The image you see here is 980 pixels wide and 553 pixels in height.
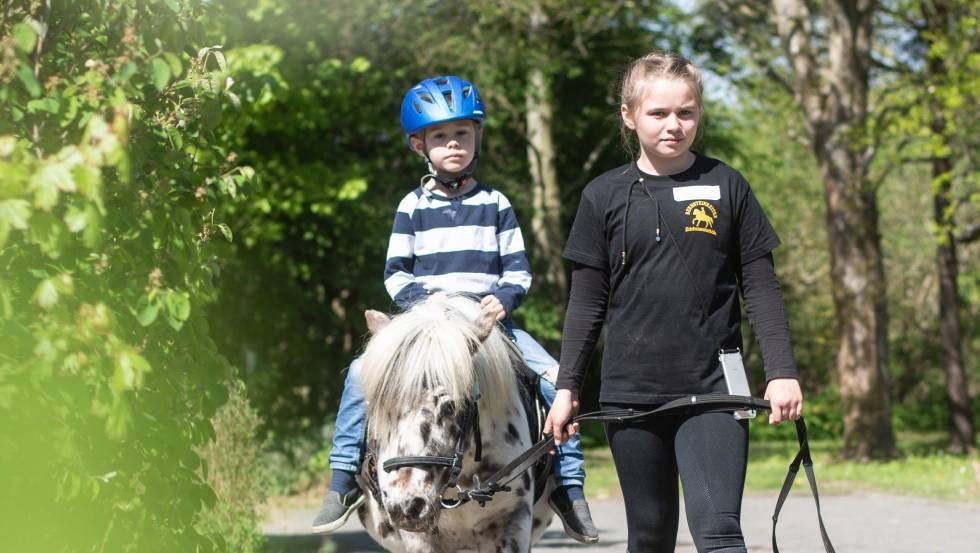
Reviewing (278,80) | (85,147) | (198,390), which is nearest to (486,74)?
(278,80)

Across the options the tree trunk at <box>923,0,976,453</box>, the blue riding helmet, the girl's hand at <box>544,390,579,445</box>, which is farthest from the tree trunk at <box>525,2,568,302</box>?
the girl's hand at <box>544,390,579,445</box>

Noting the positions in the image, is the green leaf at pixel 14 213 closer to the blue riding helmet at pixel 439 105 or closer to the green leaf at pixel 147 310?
the green leaf at pixel 147 310

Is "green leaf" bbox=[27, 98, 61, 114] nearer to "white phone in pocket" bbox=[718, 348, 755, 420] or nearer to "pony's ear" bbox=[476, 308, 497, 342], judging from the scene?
"pony's ear" bbox=[476, 308, 497, 342]

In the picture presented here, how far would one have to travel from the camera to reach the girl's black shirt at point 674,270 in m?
4.62

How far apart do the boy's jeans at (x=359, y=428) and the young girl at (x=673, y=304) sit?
3.69ft

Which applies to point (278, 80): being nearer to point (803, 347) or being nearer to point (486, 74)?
point (486, 74)

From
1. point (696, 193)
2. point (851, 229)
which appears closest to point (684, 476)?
point (696, 193)

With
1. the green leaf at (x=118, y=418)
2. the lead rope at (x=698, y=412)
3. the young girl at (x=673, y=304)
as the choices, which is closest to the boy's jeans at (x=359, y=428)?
the lead rope at (x=698, y=412)

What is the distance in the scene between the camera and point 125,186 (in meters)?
5.07

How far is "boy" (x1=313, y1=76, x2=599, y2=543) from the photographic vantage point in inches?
235

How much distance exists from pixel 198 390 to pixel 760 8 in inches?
793

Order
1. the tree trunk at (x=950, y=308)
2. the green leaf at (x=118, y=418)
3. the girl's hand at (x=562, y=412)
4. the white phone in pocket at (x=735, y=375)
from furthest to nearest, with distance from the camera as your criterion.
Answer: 1. the tree trunk at (x=950, y=308)
2. the girl's hand at (x=562, y=412)
3. the white phone in pocket at (x=735, y=375)
4. the green leaf at (x=118, y=418)

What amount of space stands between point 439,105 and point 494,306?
111cm

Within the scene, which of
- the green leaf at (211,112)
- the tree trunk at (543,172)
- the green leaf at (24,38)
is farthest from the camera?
the tree trunk at (543,172)
